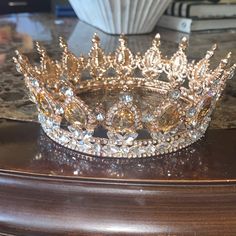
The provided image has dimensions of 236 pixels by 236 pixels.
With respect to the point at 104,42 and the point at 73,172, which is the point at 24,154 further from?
the point at 104,42

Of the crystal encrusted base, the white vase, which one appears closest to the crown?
the crystal encrusted base

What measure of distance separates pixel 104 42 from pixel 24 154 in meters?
0.62

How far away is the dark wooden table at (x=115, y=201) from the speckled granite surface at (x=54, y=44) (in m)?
0.14

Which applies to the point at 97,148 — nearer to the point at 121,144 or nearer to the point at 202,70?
the point at 121,144

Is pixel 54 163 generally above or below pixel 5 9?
above

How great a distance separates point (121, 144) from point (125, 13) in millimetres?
700

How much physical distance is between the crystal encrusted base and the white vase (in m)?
0.66

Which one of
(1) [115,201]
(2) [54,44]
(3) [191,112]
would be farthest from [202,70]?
(2) [54,44]

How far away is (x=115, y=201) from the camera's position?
1.26 ft

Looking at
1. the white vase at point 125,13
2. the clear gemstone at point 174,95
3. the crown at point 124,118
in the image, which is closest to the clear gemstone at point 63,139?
the crown at point 124,118

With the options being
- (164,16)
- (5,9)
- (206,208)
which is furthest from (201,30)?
(5,9)

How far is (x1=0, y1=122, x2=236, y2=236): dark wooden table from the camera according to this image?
15.1 inches

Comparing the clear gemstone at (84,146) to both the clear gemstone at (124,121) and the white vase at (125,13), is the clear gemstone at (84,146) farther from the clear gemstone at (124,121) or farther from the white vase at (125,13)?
the white vase at (125,13)

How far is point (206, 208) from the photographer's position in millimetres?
386
